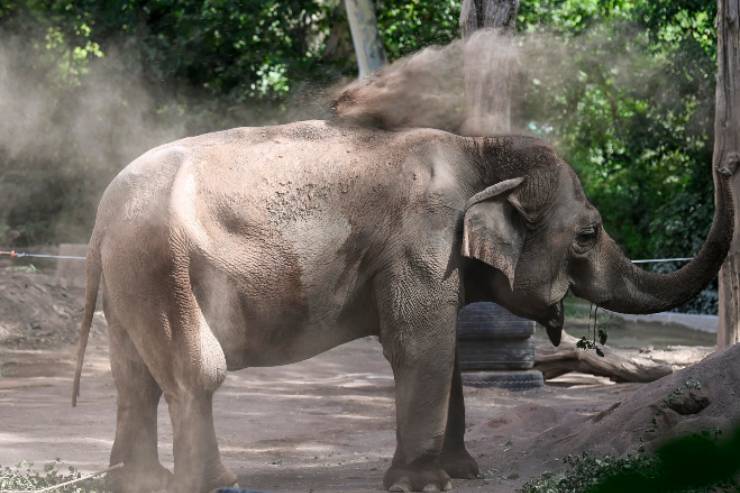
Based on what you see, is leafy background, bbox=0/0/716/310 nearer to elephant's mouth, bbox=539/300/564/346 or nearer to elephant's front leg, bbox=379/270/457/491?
elephant's mouth, bbox=539/300/564/346

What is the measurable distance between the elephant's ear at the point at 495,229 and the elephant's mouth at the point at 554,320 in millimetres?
428

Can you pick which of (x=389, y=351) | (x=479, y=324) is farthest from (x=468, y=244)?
(x=479, y=324)

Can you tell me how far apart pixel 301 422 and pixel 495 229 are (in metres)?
3.62

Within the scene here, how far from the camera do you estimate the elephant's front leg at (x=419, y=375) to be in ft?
17.7

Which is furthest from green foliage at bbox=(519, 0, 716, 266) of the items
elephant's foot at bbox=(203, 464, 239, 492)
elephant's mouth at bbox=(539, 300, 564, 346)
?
elephant's foot at bbox=(203, 464, 239, 492)

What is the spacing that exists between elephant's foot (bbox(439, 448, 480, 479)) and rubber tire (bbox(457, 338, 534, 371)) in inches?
178

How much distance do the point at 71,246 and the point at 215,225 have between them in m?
13.0

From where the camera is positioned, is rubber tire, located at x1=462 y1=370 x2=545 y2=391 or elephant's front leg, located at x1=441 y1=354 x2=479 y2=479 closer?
elephant's front leg, located at x1=441 y1=354 x2=479 y2=479

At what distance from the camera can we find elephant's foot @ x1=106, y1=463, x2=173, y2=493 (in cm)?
526

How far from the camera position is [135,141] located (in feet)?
68.9

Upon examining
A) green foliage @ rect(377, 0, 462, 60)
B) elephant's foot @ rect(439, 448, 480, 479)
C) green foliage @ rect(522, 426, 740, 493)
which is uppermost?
green foliage @ rect(377, 0, 462, 60)

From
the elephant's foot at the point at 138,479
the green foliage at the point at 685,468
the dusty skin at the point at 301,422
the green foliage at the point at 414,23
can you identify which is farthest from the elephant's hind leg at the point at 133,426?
the green foliage at the point at 414,23

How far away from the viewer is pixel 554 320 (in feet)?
20.2

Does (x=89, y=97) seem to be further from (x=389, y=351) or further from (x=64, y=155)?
(x=389, y=351)
